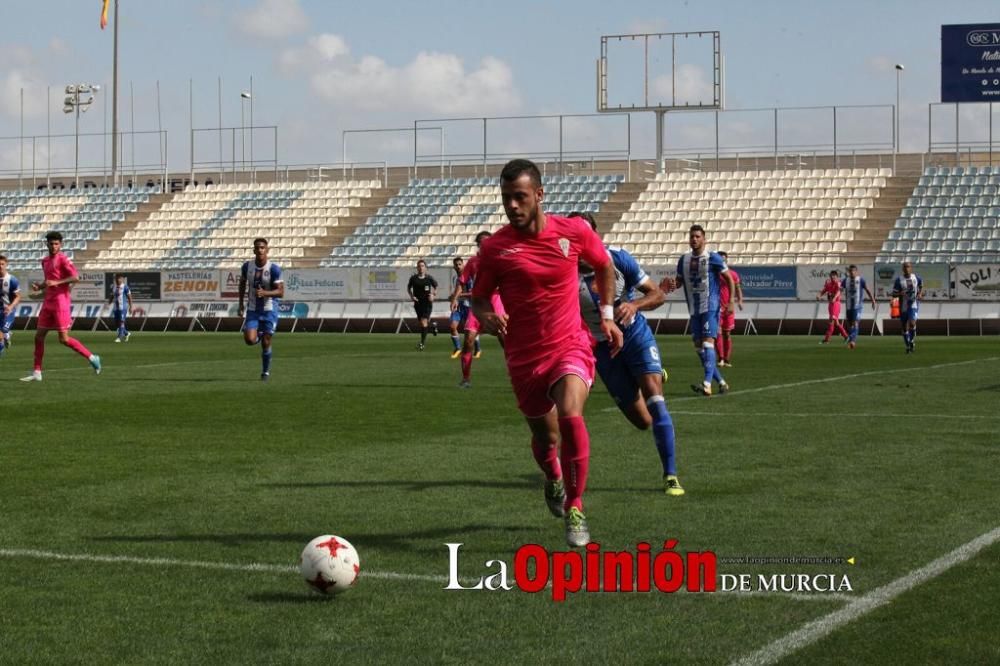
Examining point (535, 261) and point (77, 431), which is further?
point (77, 431)

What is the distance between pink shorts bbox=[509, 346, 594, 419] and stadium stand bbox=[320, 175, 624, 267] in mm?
46965

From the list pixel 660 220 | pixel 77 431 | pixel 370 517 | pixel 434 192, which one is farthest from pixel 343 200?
pixel 370 517

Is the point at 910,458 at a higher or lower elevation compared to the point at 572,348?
lower

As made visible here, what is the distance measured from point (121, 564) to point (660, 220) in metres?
49.5

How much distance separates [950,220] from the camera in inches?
2076

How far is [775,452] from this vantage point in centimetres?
1223

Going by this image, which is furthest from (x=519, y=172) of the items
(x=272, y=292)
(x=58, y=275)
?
(x=58, y=275)

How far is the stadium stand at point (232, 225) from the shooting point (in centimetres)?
5969

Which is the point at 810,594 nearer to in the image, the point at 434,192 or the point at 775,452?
the point at 775,452

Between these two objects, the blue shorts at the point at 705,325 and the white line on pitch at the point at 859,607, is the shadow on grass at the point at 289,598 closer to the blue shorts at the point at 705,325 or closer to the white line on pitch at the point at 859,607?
the white line on pitch at the point at 859,607

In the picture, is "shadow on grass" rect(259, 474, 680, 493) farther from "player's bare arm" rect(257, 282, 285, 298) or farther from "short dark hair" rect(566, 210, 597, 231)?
"player's bare arm" rect(257, 282, 285, 298)

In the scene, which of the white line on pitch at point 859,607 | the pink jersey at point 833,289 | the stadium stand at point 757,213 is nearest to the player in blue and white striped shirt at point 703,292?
the white line on pitch at point 859,607

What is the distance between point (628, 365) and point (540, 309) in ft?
7.86

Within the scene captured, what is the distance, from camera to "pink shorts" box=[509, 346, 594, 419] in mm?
8008
